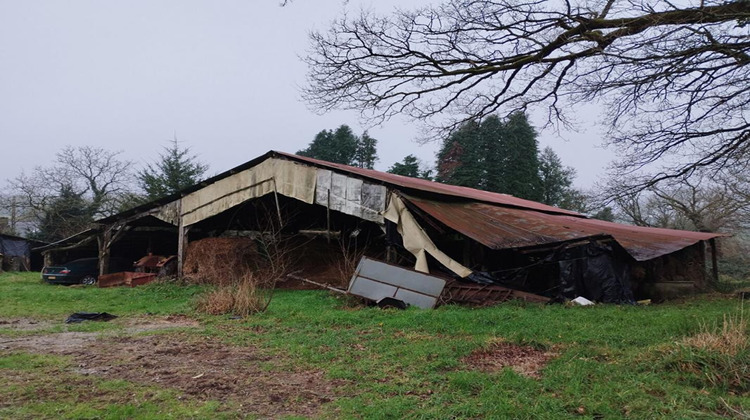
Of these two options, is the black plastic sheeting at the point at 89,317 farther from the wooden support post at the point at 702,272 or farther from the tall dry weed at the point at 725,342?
the wooden support post at the point at 702,272

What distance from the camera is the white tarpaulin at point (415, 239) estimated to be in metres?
12.3

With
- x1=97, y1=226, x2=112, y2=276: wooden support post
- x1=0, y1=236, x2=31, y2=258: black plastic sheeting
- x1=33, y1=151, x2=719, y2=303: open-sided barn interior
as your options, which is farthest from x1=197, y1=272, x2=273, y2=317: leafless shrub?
x1=0, y1=236, x2=31, y2=258: black plastic sheeting

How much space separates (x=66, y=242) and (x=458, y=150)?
3011cm

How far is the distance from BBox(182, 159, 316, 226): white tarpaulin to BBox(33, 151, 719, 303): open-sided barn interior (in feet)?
0.13

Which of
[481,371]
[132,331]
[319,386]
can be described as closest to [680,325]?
[481,371]

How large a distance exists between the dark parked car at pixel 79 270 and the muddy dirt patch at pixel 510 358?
20.4 metres

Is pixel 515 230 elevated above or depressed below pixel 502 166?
below

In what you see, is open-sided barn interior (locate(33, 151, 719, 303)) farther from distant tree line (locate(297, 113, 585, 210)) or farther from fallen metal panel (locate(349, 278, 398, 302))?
distant tree line (locate(297, 113, 585, 210))

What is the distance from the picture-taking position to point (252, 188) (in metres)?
17.3

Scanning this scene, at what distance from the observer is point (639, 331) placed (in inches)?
292

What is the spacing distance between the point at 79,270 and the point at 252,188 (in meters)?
10.2

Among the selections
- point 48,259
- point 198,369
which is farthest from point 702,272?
point 48,259

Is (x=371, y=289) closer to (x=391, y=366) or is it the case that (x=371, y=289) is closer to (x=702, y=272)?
(x=391, y=366)

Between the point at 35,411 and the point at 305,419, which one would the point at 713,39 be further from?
the point at 35,411
